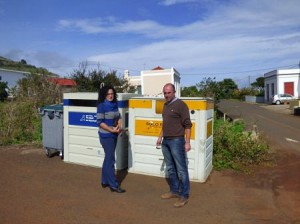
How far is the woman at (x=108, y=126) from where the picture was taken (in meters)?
6.10

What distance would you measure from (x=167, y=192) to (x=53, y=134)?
151 inches

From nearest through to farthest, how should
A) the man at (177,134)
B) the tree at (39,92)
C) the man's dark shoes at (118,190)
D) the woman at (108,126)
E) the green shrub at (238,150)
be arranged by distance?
1. the man at (177,134)
2. the woman at (108,126)
3. the man's dark shoes at (118,190)
4. the green shrub at (238,150)
5. the tree at (39,92)

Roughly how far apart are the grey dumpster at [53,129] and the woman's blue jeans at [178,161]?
3770 mm

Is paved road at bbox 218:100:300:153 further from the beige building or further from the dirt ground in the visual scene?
the beige building

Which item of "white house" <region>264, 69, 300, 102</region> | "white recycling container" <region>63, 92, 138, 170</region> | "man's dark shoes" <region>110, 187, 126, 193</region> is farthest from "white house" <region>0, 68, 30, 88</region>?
"man's dark shoes" <region>110, 187, 126, 193</region>

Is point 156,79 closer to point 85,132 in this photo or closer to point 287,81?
point 85,132

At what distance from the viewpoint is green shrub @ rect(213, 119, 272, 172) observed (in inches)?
328

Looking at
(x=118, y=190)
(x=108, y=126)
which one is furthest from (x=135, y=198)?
(x=108, y=126)

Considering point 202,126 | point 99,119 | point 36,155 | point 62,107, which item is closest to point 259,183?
point 202,126

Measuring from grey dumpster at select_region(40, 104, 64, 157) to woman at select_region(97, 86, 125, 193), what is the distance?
2857mm

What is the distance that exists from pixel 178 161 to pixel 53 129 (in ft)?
14.1

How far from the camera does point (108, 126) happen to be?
610 centimetres

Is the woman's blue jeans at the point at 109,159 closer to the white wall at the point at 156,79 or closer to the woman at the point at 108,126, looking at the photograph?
the woman at the point at 108,126

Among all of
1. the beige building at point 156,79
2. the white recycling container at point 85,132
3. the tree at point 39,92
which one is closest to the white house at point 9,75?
the beige building at point 156,79
